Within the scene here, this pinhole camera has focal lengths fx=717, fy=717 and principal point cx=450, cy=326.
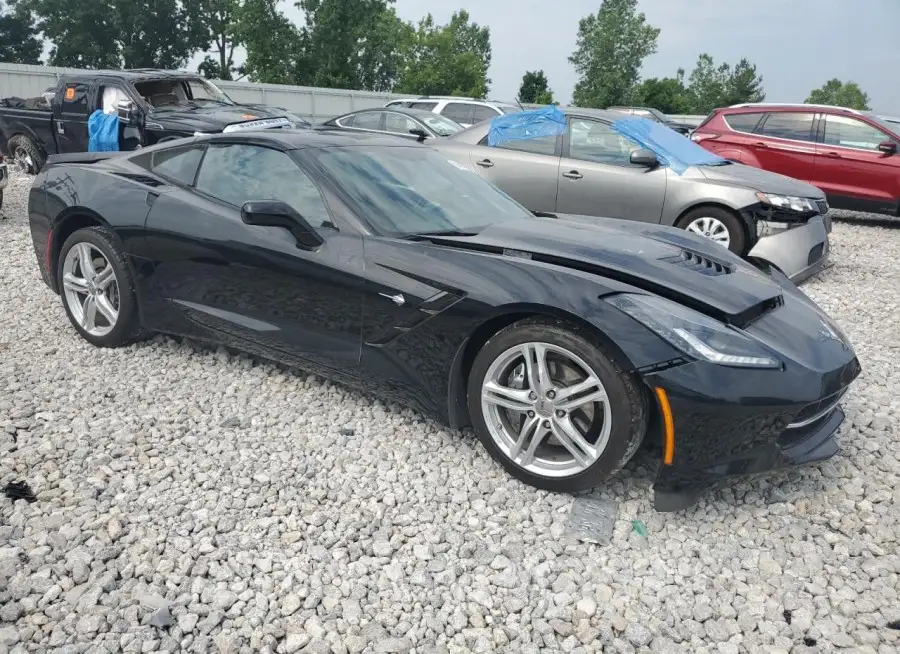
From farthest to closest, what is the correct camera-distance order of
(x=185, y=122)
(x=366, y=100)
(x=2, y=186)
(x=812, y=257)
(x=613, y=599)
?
1. (x=366, y=100)
2. (x=185, y=122)
3. (x=2, y=186)
4. (x=812, y=257)
5. (x=613, y=599)

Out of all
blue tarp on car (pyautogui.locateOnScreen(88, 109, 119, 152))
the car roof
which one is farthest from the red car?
blue tarp on car (pyautogui.locateOnScreen(88, 109, 119, 152))

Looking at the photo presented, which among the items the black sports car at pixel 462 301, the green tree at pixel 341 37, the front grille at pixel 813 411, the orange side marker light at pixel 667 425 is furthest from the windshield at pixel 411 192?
the green tree at pixel 341 37

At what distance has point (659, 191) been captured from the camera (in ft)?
21.9

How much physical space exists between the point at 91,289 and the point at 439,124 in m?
7.63

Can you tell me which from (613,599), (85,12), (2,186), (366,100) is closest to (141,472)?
(613,599)

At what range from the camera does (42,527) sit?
273 cm

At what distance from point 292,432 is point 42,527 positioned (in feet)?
3.75

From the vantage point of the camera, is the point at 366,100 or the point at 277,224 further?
the point at 366,100

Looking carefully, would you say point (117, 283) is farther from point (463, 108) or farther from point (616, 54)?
point (616, 54)

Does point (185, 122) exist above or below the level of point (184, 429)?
above

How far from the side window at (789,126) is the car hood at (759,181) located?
394 cm

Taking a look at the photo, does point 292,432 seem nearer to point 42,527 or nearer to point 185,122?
point 42,527

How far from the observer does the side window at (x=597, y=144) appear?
6938mm

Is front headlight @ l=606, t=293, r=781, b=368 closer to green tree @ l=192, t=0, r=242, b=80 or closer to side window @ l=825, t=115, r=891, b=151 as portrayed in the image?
side window @ l=825, t=115, r=891, b=151
